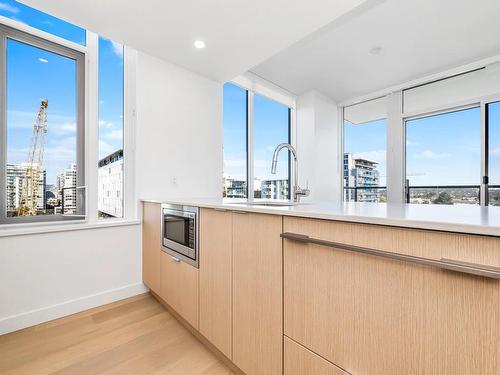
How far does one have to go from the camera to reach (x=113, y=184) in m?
2.37

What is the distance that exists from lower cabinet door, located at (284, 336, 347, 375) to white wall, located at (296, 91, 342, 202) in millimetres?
3196

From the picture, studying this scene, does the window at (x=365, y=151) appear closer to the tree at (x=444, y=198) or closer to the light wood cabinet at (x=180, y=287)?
the tree at (x=444, y=198)

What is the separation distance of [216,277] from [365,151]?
13.3ft

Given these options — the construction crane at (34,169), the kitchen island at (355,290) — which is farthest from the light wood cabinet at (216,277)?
the construction crane at (34,169)

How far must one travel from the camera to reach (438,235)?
60 cm

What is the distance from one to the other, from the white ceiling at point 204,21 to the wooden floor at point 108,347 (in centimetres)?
232

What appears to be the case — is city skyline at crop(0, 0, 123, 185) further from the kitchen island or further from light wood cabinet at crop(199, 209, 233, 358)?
the kitchen island

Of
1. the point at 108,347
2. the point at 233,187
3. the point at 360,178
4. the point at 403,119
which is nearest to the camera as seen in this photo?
the point at 108,347

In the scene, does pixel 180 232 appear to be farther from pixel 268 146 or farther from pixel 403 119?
pixel 403 119

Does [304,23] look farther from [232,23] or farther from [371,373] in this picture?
[371,373]

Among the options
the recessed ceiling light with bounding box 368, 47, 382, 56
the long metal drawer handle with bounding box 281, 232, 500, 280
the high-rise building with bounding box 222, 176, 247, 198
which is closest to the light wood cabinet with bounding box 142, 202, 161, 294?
the high-rise building with bounding box 222, 176, 247, 198

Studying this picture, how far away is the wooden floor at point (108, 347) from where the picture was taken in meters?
1.34

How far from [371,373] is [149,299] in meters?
2.01

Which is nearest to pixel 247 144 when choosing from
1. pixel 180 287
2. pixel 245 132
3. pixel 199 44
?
pixel 245 132
